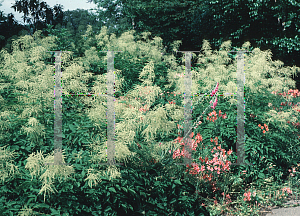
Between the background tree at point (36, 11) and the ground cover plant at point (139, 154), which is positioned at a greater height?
the background tree at point (36, 11)

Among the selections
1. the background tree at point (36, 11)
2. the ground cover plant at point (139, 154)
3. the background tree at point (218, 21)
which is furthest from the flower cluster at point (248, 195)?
the background tree at point (36, 11)

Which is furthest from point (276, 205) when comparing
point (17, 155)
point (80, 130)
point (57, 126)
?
point (17, 155)

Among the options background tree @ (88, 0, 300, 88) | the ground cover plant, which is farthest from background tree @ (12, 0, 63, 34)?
the ground cover plant

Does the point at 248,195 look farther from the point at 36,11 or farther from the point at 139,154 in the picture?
the point at 36,11

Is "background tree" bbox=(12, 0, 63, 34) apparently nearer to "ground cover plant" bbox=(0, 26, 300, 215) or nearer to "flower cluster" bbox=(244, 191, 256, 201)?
"ground cover plant" bbox=(0, 26, 300, 215)

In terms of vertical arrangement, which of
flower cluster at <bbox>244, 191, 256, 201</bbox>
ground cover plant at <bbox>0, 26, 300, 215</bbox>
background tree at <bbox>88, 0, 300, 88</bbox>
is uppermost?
background tree at <bbox>88, 0, 300, 88</bbox>

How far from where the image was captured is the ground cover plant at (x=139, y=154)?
228 centimetres

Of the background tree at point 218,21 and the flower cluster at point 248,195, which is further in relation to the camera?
the background tree at point 218,21

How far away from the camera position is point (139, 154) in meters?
A: 2.84

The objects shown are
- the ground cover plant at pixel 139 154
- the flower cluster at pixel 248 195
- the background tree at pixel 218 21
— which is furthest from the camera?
the background tree at pixel 218 21

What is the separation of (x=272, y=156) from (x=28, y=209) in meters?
3.41

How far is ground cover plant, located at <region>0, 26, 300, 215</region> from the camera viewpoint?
2.28 metres

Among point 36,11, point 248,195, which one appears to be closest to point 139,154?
point 248,195

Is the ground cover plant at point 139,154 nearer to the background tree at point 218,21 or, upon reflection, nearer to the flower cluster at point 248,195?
the flower cluster at point 248,195
